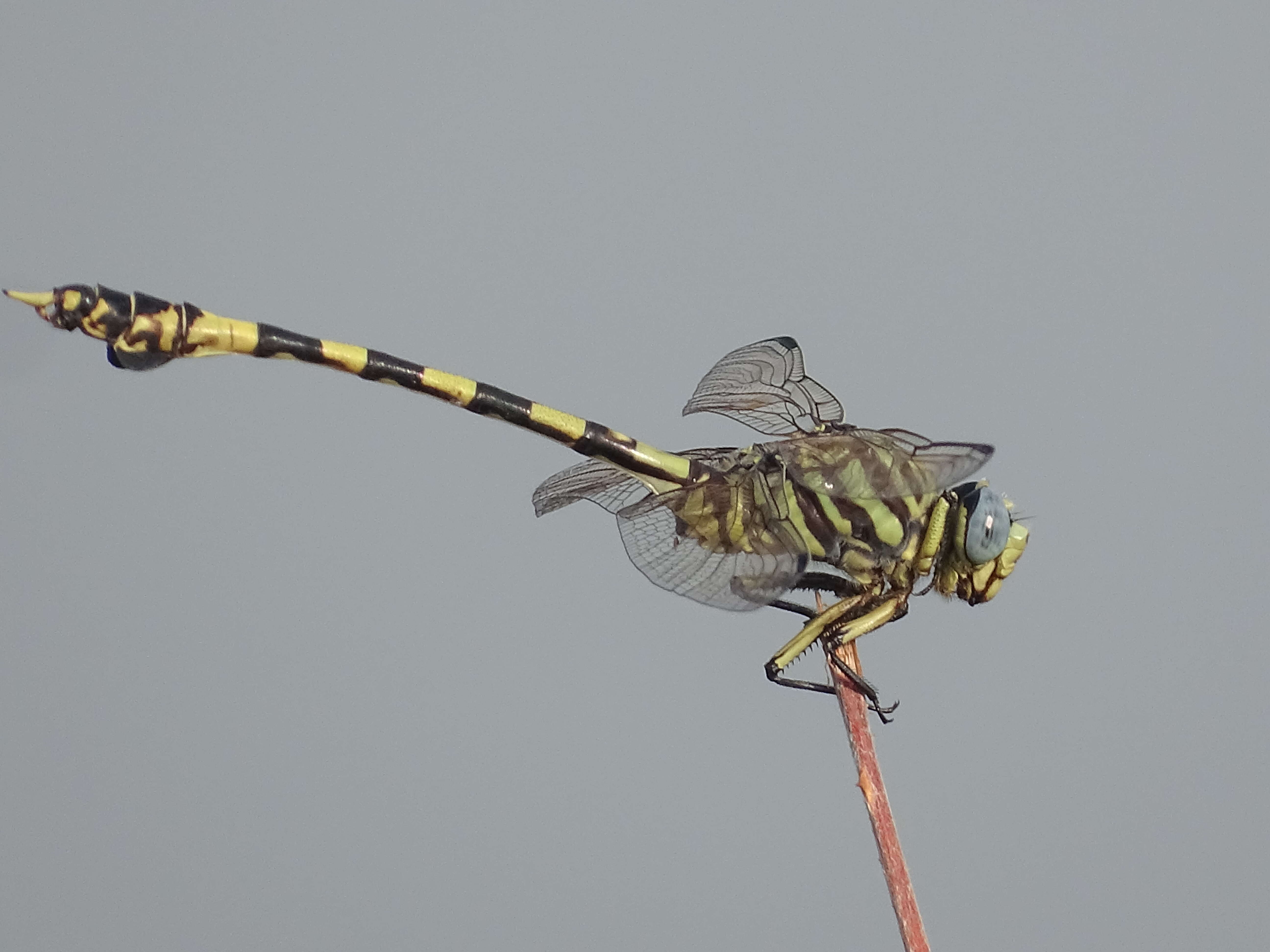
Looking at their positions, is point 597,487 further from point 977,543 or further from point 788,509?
point 977,543

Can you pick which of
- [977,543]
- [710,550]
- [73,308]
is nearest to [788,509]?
[710,550]

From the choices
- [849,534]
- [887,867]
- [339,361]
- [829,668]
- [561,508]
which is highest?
[339,361]

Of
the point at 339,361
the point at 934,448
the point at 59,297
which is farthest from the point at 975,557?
the point at 59,297

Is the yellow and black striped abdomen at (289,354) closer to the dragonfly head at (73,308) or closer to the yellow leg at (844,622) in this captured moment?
the dragonfly head at (73,308)

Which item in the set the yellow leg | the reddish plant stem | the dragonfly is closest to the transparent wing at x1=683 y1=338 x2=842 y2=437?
the dragonfly

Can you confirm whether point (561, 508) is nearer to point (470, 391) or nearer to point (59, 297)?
point (470, 391)

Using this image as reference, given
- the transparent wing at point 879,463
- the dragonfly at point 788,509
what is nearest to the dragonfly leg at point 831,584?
the dragonfly at point 788,509
